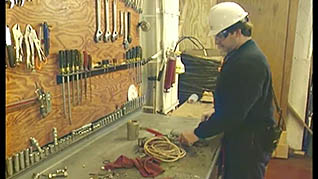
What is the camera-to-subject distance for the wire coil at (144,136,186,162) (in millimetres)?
1469

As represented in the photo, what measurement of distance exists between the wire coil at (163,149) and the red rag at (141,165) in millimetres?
52

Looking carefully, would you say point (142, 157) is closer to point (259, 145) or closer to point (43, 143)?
point (43, 143)

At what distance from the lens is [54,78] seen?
4.70 ft

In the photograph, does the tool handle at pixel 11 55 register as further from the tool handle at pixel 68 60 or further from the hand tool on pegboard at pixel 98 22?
the hand tool on pegboard at pixel 98 22

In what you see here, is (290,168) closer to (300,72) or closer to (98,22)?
(300,72)

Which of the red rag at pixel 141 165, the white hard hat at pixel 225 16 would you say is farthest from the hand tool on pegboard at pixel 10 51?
the white hard hat at pixel 225 16

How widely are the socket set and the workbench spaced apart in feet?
0.09

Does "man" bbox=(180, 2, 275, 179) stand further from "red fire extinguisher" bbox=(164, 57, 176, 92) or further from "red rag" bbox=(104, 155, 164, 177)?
"red fire extinguisher" bbox=(164, 57, 176, 92)

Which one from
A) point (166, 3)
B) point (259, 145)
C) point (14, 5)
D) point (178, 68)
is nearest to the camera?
point (14, 5)

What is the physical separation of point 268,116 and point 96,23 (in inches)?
43.2

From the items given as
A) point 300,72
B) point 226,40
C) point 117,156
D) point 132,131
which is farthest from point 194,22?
point 117,156

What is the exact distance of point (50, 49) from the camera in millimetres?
1396

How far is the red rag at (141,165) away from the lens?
52.1 inches
